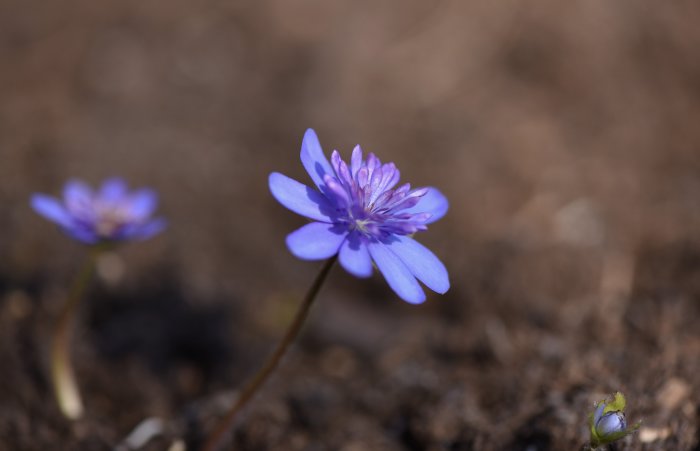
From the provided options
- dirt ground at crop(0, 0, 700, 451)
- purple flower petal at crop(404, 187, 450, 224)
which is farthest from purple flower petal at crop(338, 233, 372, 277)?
dirt ground at crop(0, 0, 700, 451)

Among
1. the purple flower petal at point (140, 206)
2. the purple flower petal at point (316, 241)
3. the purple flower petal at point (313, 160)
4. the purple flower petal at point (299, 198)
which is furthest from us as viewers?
the purple flower petal at point (140, 206)

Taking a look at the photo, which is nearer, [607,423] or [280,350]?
[607,423]

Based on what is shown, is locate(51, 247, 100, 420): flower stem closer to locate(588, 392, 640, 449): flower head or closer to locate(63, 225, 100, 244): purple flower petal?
→ locate(63, 225, 100, 244): purple flower petal

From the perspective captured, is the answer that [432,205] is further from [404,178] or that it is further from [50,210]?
[404,178]

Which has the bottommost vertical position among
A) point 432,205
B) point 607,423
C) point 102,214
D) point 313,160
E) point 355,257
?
point 607,423

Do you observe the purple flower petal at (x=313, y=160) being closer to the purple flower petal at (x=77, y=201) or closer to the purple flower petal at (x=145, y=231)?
the purple flower petal at (x=145, y=231)

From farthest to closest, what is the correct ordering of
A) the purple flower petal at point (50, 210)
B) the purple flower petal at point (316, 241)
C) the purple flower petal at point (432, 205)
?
1. the purple flower petal at point (50, 210)
2. the purple flower petal at point (432, 205)
3. the purple flower petal at point (316, 241)

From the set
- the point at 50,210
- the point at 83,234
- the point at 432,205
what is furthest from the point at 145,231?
the point at 432,205

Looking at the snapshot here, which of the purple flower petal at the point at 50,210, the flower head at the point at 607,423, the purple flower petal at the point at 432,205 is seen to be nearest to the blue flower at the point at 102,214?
the purple flower petal at the point at 50,210
